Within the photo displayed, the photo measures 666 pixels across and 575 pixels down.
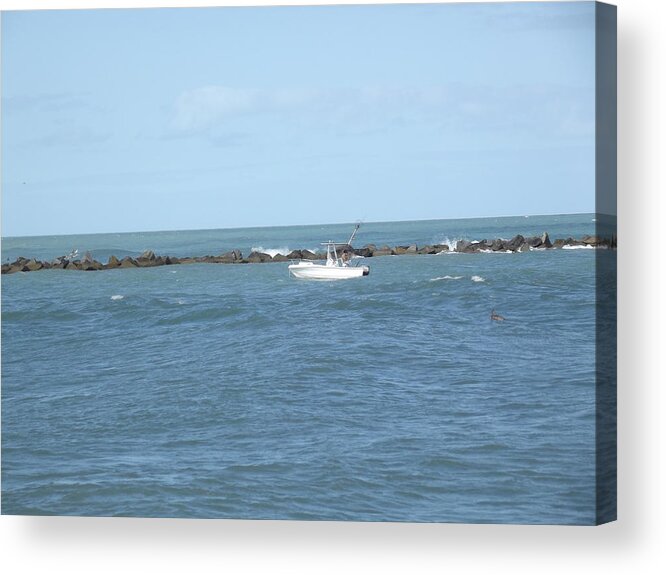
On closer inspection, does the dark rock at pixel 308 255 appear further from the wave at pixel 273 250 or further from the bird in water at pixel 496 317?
the bird in water at pixel 496 317

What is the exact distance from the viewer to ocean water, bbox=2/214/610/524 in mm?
8609

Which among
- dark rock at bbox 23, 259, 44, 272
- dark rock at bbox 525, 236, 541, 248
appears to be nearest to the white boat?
dark rock at bbox 525, 236, 541, 248

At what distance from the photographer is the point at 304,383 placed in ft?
29.8

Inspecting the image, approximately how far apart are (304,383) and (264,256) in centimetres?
120

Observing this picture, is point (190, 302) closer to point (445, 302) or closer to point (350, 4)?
point (445, 302)

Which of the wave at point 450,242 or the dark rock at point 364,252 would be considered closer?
the wave at point 450,242

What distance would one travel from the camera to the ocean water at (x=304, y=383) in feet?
28.2

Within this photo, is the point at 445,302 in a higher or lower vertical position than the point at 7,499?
higher

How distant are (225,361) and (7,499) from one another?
2106mm

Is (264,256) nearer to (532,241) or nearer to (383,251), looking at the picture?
(383,251)

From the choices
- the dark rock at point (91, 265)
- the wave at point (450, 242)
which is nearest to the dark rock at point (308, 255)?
the wave at point (450, 242)

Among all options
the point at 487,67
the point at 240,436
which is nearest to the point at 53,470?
the point at 240,436

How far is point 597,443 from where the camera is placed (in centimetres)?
851

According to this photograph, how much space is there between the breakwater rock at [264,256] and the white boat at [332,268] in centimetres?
7
